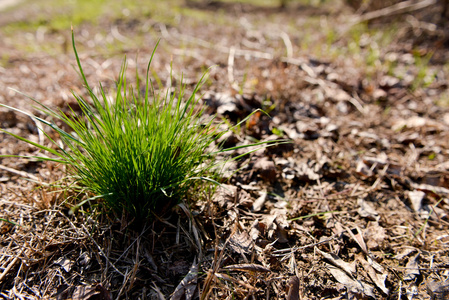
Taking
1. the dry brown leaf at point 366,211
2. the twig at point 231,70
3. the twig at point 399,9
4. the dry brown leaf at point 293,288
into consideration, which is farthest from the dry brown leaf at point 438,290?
the twig at point 399,9

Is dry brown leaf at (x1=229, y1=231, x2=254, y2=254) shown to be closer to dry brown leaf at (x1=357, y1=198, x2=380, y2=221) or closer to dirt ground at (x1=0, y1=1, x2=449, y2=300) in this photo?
dirt ground at (x1=0, y1=1, x2=449, y2=300)

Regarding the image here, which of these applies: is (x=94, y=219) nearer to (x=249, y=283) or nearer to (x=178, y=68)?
(x=249, y=283)

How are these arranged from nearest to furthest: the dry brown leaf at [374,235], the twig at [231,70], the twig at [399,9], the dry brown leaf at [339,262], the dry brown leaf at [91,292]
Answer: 1. the dry brown leaf at [91,292]
2. the dry brown leaf at [339,262]
3. the dry brown leaf at [374,235]
4. the twig at [231,70]
5. the twig at [399,9]

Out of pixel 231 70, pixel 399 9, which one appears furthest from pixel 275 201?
pixel 399 9

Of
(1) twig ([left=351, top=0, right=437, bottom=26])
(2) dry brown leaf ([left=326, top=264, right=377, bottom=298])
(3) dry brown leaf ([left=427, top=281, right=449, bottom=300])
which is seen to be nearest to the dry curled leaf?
(2) dry brown leaf ([left=326, top=264, right=377, bottom=298])

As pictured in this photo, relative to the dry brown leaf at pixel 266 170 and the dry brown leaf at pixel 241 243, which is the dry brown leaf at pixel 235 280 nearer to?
the dry brown leaf at pixel 241 243

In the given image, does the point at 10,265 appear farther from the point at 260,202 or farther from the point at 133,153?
the point at 260,202

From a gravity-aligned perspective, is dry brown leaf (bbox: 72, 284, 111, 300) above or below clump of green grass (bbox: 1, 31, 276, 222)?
below

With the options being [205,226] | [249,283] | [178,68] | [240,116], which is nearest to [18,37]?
A: [178,68]

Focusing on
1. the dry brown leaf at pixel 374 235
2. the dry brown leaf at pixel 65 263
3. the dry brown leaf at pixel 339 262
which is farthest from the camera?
the dry brown leaf at pixel 374 235
